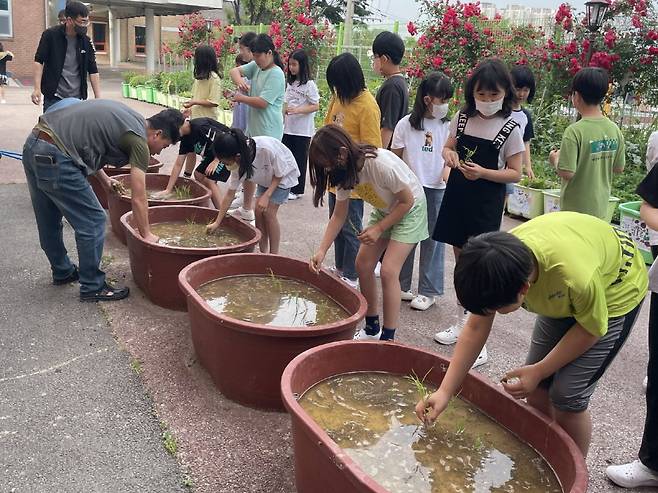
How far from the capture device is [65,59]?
552 cm

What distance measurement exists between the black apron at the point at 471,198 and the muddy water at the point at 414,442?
3.59 feet

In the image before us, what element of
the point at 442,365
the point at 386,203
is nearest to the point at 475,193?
the point at 386,203

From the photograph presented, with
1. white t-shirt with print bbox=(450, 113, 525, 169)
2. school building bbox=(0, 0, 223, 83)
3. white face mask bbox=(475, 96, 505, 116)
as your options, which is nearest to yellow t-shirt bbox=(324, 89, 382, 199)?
white t-shirt with print bbox=(450, 113, 525, 169)

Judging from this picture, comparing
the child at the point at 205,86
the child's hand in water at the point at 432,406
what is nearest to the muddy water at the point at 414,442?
the child's hand in water at the point at 432,406

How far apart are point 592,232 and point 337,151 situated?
48.2 inches

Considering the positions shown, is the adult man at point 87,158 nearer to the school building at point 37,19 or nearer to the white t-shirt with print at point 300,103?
the white t-shirt with print at point 300,103

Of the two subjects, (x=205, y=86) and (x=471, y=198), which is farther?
(x=205, y=86)

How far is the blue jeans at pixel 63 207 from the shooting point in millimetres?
3543

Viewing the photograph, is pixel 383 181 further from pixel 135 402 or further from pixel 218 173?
pixel 218 173

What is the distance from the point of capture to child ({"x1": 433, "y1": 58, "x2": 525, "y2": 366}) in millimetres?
3012

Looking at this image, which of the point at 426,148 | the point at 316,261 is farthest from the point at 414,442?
the point at 426,148

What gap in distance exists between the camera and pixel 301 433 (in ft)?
6.37

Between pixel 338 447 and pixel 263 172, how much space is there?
2617 millimetres

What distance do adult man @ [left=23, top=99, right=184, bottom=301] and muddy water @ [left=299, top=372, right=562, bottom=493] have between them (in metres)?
1.91
